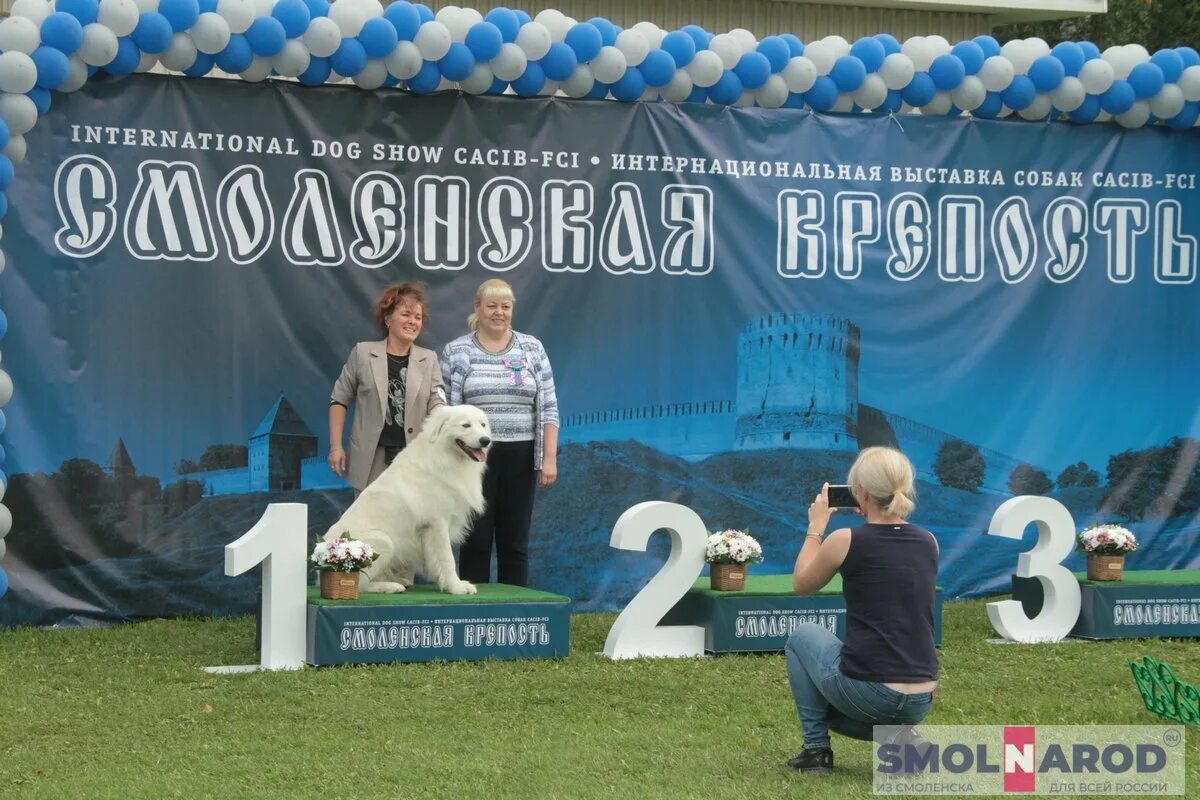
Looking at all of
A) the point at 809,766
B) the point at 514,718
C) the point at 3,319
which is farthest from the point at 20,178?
the point at 809,766

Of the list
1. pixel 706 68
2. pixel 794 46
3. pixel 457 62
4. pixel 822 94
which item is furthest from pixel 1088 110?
pixel 457 62

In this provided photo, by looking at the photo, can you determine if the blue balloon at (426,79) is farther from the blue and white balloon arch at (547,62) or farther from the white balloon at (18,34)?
the white balloon at (18,34)

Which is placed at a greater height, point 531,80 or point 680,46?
point 680,46

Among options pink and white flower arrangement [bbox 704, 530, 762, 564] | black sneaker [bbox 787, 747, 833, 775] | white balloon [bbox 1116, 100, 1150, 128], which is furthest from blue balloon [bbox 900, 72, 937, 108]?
black sneaker [bbox 787, 747, 833, 775]

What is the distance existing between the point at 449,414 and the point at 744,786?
3015 millimetres

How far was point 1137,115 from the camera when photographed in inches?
394

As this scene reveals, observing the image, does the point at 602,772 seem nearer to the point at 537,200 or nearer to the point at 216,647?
the point at 216,647

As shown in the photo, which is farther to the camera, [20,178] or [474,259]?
[474,259]

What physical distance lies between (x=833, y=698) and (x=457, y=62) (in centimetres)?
493

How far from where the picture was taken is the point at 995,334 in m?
10.1

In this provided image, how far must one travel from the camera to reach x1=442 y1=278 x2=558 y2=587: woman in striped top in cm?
821

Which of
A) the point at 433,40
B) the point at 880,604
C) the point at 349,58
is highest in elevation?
the point at 433,40

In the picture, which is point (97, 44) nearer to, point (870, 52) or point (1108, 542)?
point (870, 52)

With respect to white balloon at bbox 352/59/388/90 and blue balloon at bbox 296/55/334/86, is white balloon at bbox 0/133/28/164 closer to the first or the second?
blue balloon at bbox 296/55/334/86
